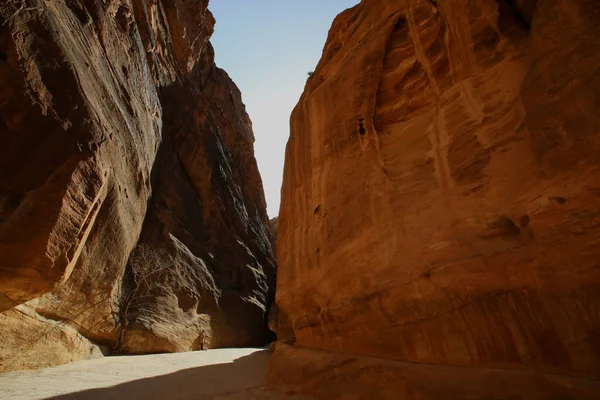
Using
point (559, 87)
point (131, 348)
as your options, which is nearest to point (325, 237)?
point (559, 87)

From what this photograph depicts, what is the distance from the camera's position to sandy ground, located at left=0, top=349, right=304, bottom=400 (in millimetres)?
5406

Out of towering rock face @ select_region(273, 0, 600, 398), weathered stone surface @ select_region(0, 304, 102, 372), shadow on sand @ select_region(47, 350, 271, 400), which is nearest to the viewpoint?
towering rock face @ select_region(273, 0, 600, 398)

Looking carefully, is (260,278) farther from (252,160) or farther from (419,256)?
(419,256)

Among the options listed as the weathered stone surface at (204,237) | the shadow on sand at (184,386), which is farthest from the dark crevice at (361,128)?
the weathered stone surface at (204,237)

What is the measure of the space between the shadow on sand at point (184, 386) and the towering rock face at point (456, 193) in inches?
45.7

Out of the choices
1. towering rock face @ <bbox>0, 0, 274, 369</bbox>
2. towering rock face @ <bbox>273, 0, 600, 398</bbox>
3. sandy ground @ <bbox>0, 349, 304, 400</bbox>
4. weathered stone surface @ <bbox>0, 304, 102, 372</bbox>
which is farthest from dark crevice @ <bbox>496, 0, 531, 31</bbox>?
weathered stone surface @ <bbox>0, 304, 102, 372</bbox>

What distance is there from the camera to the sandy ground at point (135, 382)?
5406 mm

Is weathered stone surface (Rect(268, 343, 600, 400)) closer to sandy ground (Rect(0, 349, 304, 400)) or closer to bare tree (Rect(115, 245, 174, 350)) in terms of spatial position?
sandy ground (Rect(0, 349, 304, 400))

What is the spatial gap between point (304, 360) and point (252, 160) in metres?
32.9

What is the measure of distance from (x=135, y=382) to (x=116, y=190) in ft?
19.3

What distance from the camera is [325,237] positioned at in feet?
20.6

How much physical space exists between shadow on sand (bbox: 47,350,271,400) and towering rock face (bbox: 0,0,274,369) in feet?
9.05

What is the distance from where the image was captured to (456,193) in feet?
14.1

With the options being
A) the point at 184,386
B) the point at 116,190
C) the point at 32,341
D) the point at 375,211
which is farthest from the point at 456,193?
the point at 32,341
